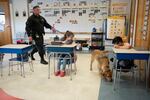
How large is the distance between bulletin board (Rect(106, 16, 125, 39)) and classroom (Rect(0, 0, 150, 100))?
4cm

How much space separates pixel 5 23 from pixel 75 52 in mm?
4500

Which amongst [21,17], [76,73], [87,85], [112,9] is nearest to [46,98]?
[87,85]

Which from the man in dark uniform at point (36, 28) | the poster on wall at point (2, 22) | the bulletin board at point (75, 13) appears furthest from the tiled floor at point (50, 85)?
the poster on wall at point (2, 22)

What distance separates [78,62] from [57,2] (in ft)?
9.83

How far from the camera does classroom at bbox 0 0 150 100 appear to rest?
3.26m

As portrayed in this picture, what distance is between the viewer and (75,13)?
7156 mm

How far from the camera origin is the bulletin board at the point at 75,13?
22.9ft

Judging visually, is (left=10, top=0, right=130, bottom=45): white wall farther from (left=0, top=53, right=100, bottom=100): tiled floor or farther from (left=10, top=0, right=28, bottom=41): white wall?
(left=0, top=53, right=100, bottom=100): tiled floor

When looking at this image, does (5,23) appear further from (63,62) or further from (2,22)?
(63,62)

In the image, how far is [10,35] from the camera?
7.88 meters

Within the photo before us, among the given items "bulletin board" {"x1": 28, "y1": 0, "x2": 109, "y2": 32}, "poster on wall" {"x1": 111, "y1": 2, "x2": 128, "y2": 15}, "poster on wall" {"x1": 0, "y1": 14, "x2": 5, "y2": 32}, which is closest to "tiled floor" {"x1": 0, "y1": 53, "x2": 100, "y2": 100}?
"bulletin board" {"x1": 28, "y1": 0, "x2": 109, "y2": 32}

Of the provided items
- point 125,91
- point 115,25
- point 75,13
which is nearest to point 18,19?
point 75,13

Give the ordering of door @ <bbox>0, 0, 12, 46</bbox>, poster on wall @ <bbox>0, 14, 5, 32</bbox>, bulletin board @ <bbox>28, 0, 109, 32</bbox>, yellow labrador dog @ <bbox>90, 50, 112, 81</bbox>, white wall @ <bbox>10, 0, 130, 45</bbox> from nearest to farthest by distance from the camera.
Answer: yellow labrador dog @ <bbox>90, 50, 112, 81</bbox> → bulletin board @ <bbox>28, 0, 109, 32</bbox> → white wall @ <bbox>10, 0, 130, 45</bbox> → door @ <bbox>0, 0, 12, 46</bbox> → poster on wall @ <bbox>0, 14, 5, 32</bbox>

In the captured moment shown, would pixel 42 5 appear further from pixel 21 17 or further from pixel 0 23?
pixel 0 23
